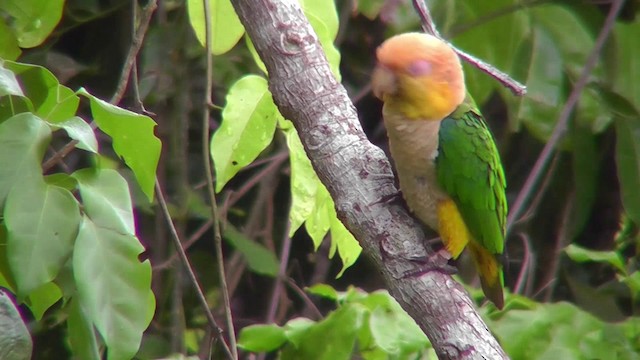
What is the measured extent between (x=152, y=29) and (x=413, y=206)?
1065mm

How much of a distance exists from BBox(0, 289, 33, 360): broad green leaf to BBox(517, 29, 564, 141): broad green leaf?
1.20m

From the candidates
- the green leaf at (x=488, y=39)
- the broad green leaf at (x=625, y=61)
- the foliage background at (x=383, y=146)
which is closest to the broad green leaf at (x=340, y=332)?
the foliage background at (x=383, y=146)

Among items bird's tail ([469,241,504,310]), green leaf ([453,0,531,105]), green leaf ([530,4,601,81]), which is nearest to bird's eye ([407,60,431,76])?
bird's tail ([469,241,504,310])

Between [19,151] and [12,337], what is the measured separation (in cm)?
19

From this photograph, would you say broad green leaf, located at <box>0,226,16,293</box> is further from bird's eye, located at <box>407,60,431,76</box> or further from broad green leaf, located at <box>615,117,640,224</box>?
broad green leaf, located at <box>615,117,640,224</box>

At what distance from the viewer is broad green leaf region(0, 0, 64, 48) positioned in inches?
51.1

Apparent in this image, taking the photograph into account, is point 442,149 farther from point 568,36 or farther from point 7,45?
point 568,36

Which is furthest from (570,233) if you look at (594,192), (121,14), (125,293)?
(125,293)

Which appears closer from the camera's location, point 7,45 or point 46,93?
point 46,93

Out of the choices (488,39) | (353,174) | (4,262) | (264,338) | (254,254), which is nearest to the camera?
(4,262)

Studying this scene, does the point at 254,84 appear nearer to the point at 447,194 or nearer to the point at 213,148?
the point at 213,148

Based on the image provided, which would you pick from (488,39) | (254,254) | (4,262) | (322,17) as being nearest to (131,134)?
(4,262)

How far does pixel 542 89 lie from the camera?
6.14ft

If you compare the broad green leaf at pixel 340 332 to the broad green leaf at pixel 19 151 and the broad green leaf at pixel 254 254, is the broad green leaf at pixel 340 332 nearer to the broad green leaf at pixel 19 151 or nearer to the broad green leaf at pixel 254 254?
the broad green leaf at pixel 19 151
